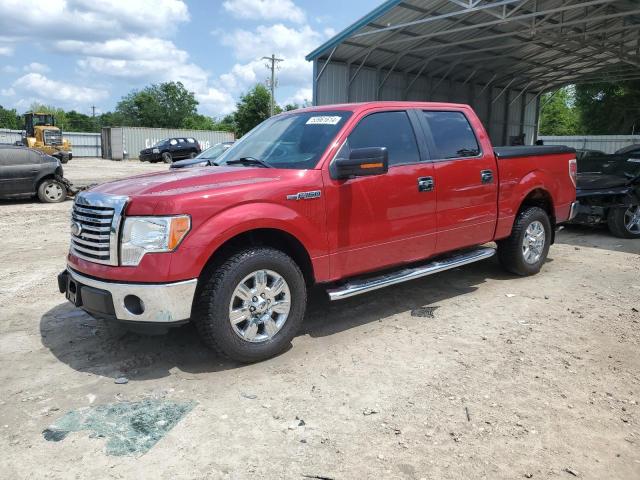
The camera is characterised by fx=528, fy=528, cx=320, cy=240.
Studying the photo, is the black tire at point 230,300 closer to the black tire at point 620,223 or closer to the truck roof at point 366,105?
the truck roof at point 366,105

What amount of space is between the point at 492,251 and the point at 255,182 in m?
3.06

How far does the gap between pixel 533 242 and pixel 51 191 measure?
1203 centimetres

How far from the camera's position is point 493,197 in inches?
225

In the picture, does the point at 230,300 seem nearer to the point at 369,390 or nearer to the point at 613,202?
the point at 369,390

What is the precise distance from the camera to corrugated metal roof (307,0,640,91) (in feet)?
54.1

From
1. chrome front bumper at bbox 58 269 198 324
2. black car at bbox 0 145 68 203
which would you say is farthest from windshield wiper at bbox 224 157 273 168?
black car at bbox 0 145 68 203

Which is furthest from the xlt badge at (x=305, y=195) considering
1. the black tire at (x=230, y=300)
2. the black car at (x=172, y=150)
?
the black car at (x=172, y=150)

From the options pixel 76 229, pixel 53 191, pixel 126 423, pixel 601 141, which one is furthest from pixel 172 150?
pixel 126 423

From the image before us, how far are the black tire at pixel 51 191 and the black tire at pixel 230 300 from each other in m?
11.6

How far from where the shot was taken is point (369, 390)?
11.9ft

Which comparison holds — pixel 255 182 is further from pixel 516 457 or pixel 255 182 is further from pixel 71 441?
Answer: pixel 516 457

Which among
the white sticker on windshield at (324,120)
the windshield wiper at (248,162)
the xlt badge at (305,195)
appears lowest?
the xlt badge at (305,195)

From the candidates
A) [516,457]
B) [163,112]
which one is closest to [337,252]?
[516,457]

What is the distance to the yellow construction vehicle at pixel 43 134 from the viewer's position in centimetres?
3706
